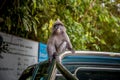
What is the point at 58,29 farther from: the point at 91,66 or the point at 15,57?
the point at 91,66

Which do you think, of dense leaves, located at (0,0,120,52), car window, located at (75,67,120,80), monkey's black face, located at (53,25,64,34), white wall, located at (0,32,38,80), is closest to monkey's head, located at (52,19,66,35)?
monkey's black face, located at (53,25,64,34)

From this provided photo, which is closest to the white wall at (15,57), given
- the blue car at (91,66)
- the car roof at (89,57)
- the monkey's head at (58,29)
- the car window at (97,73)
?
the monkey's head at (58,29)

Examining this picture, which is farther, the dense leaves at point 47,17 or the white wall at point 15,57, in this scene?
the dense leaves at point 47,17

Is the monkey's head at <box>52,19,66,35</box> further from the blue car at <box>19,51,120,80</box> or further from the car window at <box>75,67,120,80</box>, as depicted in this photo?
the car window at <box>75,67,120,80</box>

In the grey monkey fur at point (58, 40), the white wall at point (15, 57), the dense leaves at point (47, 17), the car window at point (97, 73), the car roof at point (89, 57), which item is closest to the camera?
the car window at point (97, 73)

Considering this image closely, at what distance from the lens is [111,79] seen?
10.1 ft

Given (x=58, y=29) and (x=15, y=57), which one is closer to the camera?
(x=58, y=29)

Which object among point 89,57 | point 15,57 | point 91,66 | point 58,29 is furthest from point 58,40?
point 91,66

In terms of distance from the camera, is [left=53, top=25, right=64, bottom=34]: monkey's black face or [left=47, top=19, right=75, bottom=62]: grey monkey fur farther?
[left=53, top=25, right=64, bottom=34]: monkey's black face

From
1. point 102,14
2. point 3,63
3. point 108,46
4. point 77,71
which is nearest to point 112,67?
point 77,71

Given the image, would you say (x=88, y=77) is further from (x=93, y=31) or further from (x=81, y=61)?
(x=93, y=31)

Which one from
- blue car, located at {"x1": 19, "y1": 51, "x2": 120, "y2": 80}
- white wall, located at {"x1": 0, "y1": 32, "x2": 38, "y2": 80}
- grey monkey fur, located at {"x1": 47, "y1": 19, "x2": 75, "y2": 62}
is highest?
blue car, located at {"x1": 19, "y1": 51, "x2": 120, "y2": 80}

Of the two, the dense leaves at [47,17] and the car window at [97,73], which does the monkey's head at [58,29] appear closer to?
the dense leaves at [47,17]

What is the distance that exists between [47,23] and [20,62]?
173 centimetres
